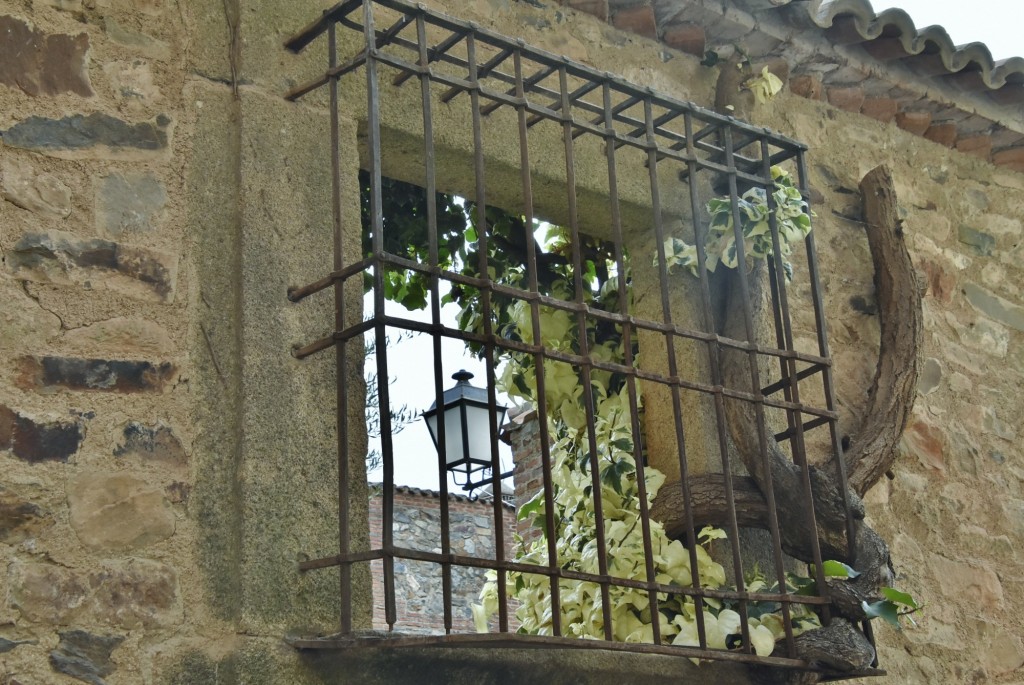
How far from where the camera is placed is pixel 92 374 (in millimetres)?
2514

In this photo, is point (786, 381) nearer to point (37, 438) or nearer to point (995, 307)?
point (995, 307)

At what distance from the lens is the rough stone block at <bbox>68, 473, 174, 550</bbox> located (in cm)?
241

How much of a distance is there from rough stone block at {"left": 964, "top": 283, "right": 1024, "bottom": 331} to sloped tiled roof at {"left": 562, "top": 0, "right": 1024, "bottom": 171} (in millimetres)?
528

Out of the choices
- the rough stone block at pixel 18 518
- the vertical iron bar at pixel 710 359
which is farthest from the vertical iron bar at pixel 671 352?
the rough stone block at pixel 18 518

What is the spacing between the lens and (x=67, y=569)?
2.36 m

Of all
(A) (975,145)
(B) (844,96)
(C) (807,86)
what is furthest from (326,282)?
(A) (975,145)

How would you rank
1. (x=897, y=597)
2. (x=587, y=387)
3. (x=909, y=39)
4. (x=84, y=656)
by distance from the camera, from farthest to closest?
(x=909, y=39)
(x=897, y=597)
(x=587, y=387)
(x=84, y=656)

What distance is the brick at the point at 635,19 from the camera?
A: 377 centimetres

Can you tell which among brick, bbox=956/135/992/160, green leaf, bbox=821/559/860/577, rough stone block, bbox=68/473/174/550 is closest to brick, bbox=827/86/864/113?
brick, bbox=956/135/992/160

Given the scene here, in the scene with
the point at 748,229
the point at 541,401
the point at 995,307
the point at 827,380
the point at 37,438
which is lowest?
the point at 37,438

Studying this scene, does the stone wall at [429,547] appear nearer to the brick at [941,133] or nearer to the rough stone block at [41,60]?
the brick at [941,133]

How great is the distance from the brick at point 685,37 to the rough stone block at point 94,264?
5.89 ft

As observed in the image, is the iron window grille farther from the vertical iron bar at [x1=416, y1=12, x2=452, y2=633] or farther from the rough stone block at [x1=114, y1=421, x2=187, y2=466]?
the rough stone block at [x1=114, y1=421, x2=187, y2=466]

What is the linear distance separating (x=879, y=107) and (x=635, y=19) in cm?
99
